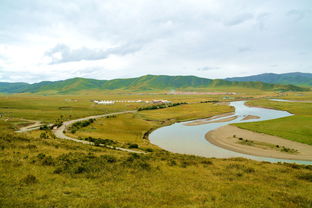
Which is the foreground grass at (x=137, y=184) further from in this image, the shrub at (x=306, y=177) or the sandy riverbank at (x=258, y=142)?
the sandy riverbank at (x=258, y=142)

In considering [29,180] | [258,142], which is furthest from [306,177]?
[258,142]

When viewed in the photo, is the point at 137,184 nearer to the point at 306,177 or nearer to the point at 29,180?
the point at 29,180

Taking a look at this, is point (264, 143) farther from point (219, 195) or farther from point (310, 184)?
point (219, 195)

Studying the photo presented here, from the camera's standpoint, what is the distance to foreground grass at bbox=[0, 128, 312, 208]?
1434cm

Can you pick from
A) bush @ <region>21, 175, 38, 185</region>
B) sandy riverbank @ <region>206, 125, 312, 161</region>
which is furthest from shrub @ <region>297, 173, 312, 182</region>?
bush @ <region>21, 175, 38, 185</region>

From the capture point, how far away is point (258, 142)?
2069 inches

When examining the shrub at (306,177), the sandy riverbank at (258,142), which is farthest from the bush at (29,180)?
the sandy riverbank at (258,142)

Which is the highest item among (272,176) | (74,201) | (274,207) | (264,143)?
(74,201)

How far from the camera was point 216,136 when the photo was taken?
61312 mm

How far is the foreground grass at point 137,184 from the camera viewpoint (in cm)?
1434

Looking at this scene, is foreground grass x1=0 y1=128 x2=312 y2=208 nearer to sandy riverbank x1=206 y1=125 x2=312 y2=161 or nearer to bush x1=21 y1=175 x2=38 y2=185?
bush x1=21 y1=175 x2=38 y2=185

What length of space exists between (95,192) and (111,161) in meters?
9.79

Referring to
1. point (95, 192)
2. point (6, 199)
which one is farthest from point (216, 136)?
point (6, 199)

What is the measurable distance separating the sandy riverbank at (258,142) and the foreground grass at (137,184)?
19.7 m
